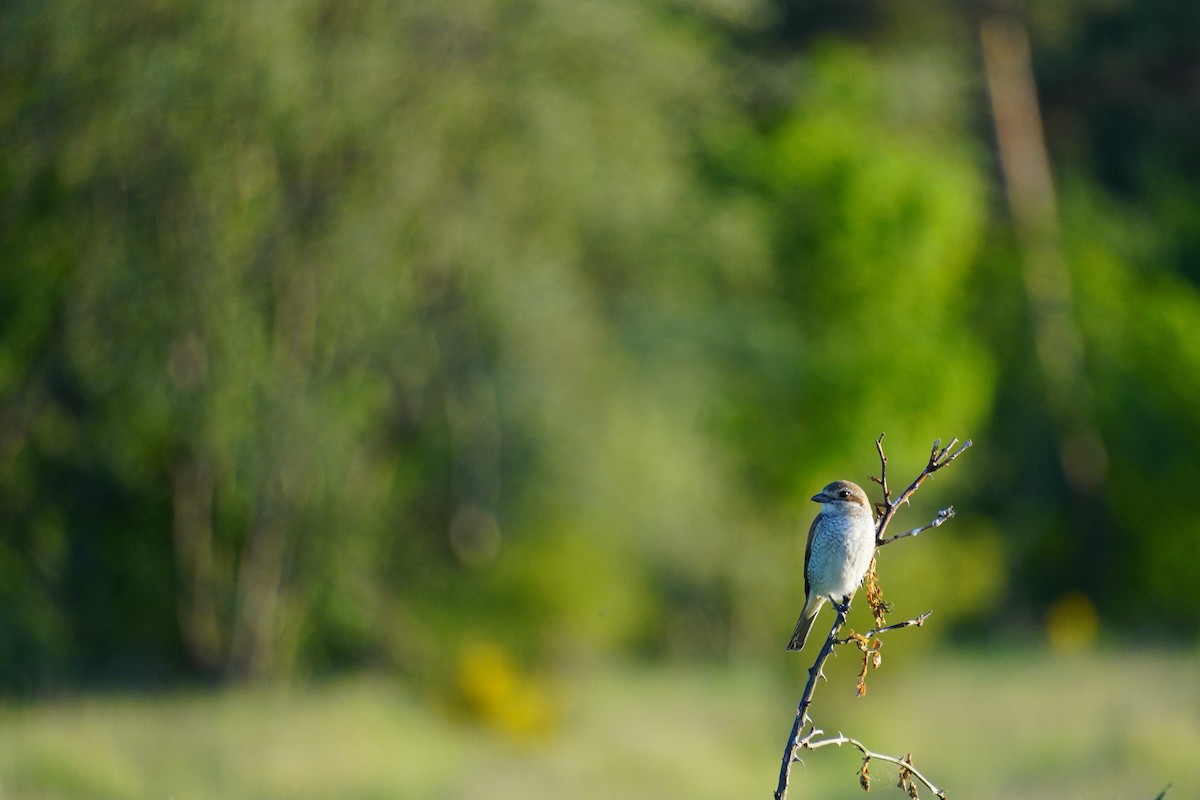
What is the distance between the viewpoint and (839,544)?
4539mm

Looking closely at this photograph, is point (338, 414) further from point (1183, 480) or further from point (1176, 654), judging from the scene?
point (1183, 480)

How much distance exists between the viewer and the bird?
14.7ft

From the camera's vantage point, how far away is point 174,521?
57.8ft

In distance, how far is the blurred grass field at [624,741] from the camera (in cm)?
1156

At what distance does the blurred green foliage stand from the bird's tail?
951 cm

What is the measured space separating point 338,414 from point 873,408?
11731mm

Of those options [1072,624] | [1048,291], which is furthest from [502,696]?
[1048,291]

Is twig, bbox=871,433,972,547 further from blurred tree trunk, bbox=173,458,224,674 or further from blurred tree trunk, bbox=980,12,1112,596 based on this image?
blurred tree trunk, bbox=980,12,1112,596

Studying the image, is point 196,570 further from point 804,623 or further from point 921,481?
point 921,481

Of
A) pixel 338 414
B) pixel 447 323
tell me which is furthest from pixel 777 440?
pixel 338 414

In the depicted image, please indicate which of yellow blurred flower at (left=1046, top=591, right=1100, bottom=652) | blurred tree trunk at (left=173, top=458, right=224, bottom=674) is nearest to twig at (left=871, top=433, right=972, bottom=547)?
blurred tree trunk at (left=173, top=458, right=224, bottom=674)

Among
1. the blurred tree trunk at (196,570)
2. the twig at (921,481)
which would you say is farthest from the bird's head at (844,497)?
the blurred tree trunk at (196,570)

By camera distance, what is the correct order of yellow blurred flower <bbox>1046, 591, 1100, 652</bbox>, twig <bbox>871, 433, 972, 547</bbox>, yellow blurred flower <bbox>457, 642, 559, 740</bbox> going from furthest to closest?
yellow blurred flower <bbox>1046, 591, 1100, 652</bbox>
yellow blurred flower <bbox>457, 642, 559, 740</bbox>
twig <bbox>871, 433, 972, 547</bbox>

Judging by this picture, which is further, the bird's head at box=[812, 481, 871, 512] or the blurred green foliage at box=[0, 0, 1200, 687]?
the blurred green foliage at box=[0, 0, 1200, 687]
